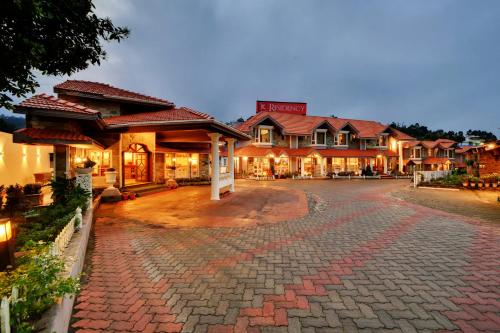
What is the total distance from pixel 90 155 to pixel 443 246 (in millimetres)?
16160

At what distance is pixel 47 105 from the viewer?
792cm

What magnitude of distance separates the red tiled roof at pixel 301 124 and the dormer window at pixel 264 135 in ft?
3.41

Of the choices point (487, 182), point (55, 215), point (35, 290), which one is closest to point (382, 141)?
point (487, 182)

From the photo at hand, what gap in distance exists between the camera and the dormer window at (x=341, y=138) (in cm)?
3131

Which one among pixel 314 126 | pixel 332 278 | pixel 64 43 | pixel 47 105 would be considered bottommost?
pixel 332 278

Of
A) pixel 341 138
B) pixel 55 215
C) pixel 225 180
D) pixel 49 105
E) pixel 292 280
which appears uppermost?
pixel 341 138

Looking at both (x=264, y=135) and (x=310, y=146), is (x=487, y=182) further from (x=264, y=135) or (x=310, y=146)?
(x=264, y=135)

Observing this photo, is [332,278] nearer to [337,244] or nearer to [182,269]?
[337,244]

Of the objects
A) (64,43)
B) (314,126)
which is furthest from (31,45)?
(314,126)

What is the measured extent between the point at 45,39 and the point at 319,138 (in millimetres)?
28941

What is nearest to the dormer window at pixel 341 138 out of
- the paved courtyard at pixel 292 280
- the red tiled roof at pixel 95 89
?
the red tiled roof at pixel 95 89

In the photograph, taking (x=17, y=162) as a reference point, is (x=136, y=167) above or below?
below

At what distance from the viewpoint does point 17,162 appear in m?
14.3

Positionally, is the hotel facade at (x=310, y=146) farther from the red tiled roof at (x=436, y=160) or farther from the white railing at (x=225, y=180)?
the white railing at (x=225, y=180)
